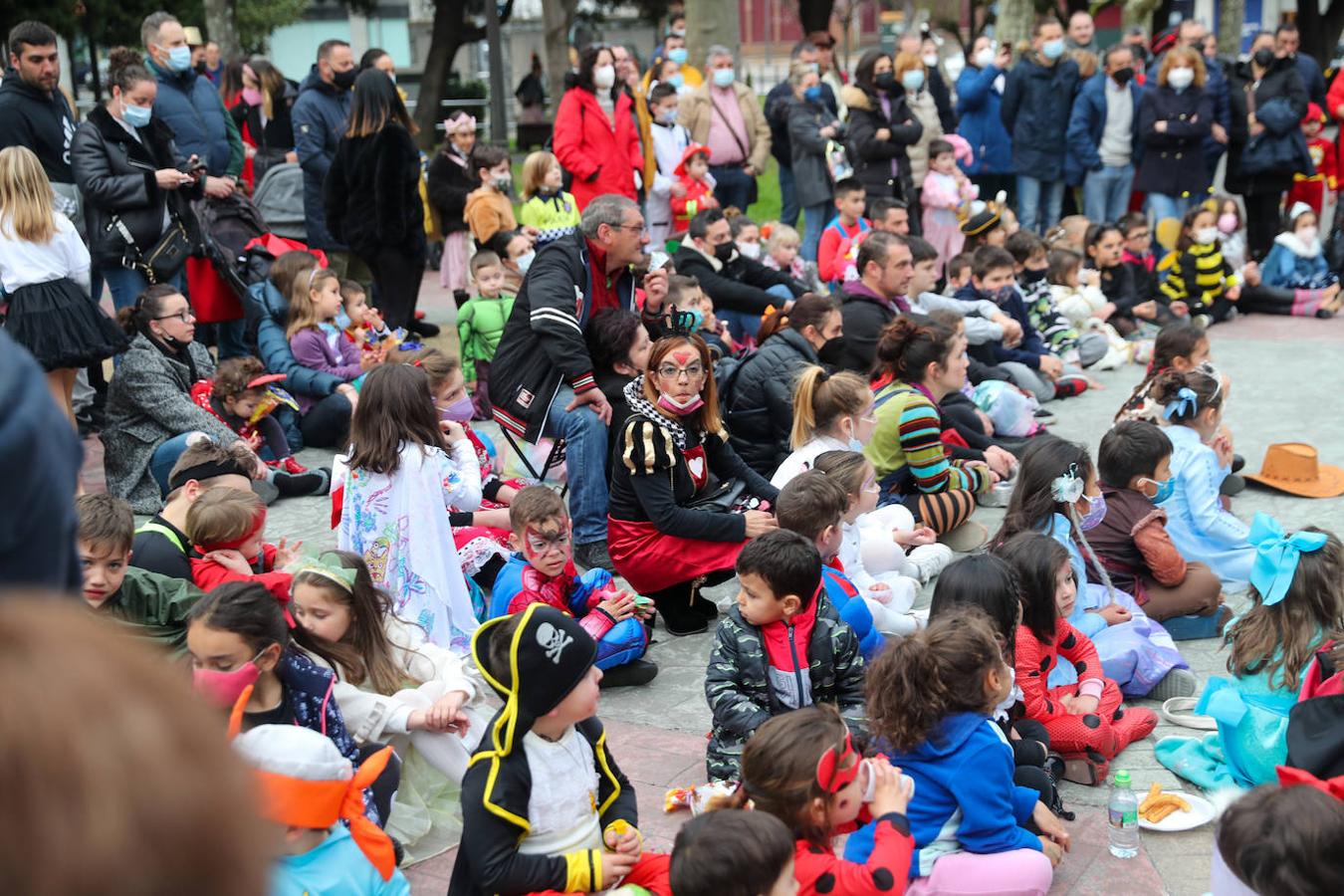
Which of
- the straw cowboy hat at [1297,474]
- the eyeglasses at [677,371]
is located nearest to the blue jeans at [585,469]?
the eyeglasses at [677,371]

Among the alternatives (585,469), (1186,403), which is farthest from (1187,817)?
(585,469)

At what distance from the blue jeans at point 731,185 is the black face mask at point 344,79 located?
143 inches

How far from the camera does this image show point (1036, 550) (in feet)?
15.2

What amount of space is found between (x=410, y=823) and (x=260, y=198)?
7.29 metres

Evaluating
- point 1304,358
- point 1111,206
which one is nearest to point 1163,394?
point 1304,358

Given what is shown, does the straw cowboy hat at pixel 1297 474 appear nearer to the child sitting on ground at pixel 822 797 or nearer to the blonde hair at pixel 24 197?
the child sitting on ground at pixel 822 797

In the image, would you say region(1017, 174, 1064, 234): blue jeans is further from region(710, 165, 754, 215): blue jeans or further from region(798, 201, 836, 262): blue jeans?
region(710, 165, 754, 215): blue jeans

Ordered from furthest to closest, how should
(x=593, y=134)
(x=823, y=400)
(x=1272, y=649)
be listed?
(x=593, y=134) < (x=823, y=400) < (x=1272, y=649)

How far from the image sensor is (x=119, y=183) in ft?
26.2

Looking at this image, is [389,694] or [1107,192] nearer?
[389,694]

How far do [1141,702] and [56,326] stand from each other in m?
5.21

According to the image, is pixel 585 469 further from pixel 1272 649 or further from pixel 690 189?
pixel 690 189

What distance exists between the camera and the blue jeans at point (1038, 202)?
13.3 metres

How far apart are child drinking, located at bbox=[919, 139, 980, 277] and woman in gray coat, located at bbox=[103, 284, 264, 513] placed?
650cm
